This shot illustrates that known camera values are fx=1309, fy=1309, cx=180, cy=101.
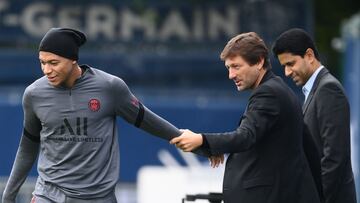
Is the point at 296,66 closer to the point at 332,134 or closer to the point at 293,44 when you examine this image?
the point at 293,44

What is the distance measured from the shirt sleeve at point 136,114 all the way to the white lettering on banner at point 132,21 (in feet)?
27.3

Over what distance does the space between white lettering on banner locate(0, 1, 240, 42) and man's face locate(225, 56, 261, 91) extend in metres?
8.86

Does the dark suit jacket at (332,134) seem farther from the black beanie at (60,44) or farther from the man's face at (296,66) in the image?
the black beanie at (60,44)

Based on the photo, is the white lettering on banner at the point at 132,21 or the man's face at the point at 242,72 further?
the white lettering on banner at the point at 132,21

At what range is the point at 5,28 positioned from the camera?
1488 cm

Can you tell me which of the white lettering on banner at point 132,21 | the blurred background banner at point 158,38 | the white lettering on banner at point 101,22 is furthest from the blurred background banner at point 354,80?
the white lettering on banner at point 101,22

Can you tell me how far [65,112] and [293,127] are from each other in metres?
1.17

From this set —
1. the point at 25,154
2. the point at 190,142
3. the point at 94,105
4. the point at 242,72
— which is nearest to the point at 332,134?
the point at 242,72

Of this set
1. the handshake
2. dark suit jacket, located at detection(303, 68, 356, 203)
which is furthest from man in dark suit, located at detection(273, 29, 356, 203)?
the handshake

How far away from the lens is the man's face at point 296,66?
23.2 ft

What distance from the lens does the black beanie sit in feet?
21.7

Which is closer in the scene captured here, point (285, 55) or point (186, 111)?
point (285, 55)

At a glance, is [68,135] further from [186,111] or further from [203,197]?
[186,111]

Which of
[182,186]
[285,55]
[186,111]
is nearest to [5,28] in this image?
[186,111]
